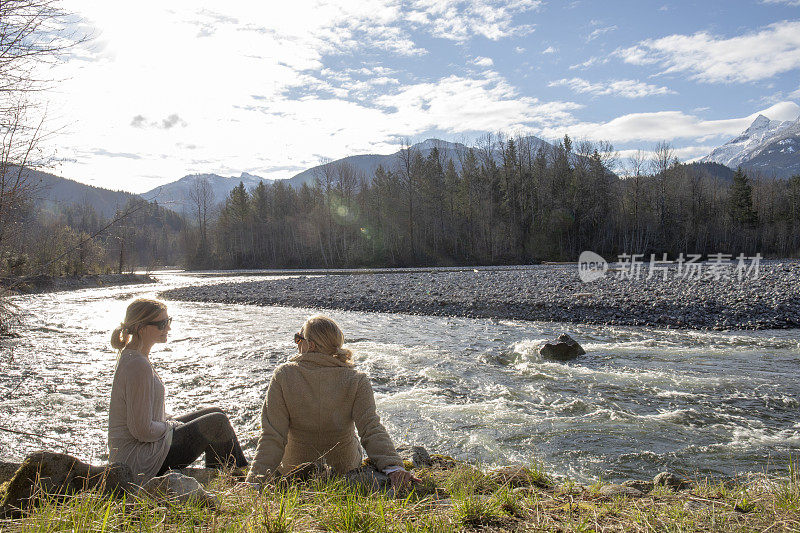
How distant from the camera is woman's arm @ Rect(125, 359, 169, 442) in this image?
3.21 meters

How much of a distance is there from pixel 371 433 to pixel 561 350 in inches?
296

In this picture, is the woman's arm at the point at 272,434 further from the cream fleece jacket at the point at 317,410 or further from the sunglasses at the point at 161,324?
the sunglasses at the point at 161,324

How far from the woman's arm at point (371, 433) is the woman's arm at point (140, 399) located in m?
1.44

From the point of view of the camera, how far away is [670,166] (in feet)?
196

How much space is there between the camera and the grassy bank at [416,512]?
7.56ft

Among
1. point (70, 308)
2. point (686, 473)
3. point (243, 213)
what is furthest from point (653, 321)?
point (243, 213)

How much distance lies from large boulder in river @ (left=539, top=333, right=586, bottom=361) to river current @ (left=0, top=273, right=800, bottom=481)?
34 cm

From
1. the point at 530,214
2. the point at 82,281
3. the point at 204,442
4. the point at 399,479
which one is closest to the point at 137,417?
the point at 204,442

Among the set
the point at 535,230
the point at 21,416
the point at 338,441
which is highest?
the point at 535,230

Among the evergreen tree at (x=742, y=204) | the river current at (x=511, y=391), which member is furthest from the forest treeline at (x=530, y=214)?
the river current at (x=511, y=391)

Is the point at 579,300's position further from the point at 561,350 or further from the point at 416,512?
the point at 416,512

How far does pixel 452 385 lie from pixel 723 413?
3.89 meters

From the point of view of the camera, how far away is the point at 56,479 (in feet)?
8.91

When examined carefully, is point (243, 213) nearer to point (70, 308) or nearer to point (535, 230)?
point (535, 230)
